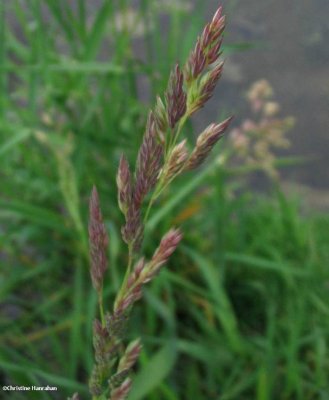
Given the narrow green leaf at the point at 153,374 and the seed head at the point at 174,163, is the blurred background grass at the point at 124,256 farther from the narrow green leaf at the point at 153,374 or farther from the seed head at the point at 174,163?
the seed head at the point at 174,163

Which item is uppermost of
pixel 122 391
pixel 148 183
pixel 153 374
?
pixel 148 183

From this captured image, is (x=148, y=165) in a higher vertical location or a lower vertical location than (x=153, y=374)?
higher

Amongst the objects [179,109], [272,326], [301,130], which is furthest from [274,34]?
[179,109]

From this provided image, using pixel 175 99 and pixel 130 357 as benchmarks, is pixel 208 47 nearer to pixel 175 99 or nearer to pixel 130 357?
pixel 175 99

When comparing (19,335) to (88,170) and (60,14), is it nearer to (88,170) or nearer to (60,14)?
(88,170)

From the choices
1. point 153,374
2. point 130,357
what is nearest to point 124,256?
point 153,374

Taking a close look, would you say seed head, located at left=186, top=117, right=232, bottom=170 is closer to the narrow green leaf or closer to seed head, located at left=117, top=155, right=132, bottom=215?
seed head, located at left=117, top=155, right=132, bottom=215

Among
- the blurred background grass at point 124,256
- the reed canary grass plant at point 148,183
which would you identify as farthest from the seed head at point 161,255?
the blurred background grass at point 124,256

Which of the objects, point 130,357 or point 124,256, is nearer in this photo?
point 130,357
